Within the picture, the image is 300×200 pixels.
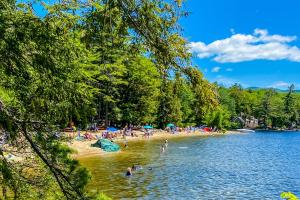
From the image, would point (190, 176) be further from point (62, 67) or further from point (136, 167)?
point (62, 67)

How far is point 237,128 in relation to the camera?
146m

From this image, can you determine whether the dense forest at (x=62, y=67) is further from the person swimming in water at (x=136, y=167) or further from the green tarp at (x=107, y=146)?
the green tarp at (x=107, y=146)

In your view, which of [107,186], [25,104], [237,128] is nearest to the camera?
[25,104]

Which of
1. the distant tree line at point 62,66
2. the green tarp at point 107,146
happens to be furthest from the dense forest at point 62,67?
the green tarp at point 107,146

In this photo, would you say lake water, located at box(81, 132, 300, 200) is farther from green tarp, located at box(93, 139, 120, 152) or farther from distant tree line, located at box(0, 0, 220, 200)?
distant tree line, located at box(0, 0, 220, 200)

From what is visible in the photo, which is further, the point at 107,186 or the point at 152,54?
the point at 107,186

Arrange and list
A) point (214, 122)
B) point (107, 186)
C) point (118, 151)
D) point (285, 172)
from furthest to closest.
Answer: point (214, 122) → point (118, 151) → point (285, 172) → point (107, 186)

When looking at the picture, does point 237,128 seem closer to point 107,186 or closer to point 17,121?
point 107,186

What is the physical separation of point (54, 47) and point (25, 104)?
103cm

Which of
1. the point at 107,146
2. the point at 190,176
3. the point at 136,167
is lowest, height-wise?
the point at 190,176

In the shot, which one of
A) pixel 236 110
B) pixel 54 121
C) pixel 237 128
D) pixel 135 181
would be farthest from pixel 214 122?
pixel 54 121

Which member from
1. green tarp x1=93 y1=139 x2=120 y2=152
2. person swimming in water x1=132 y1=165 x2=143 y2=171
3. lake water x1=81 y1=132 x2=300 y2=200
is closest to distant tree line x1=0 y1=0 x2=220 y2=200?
lake water x1=81 y1=132 x2=300 y2=200

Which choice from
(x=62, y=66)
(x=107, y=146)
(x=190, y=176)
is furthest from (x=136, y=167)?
(x=62, y=66)

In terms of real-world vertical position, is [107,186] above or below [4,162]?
below
